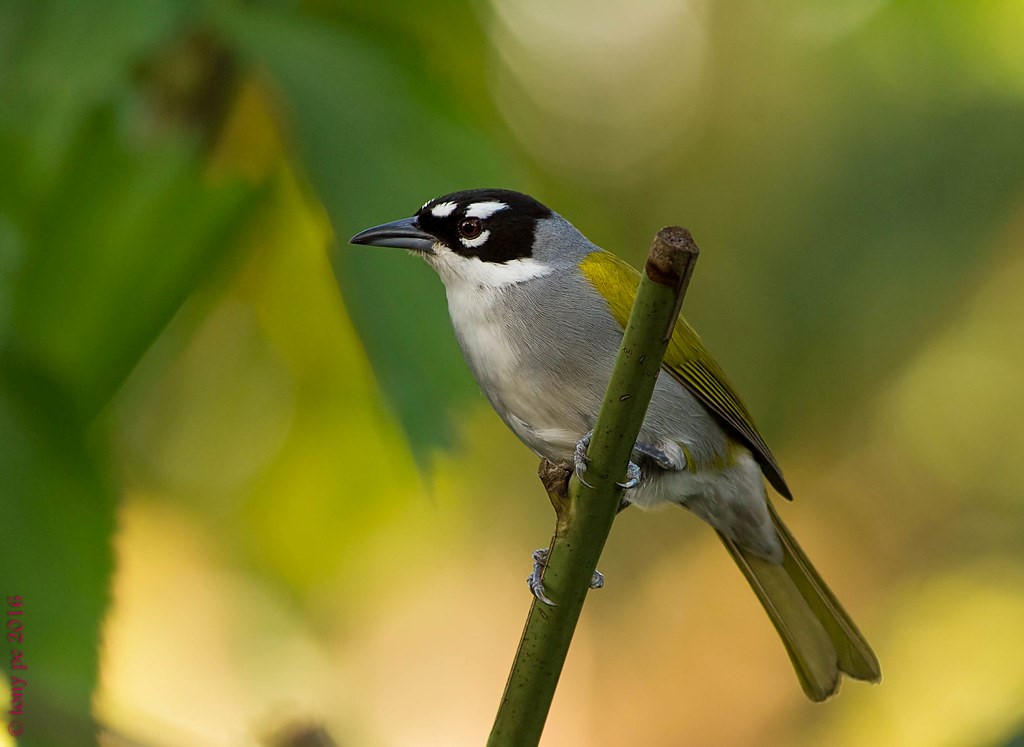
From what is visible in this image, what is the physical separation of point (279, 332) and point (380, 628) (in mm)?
1613

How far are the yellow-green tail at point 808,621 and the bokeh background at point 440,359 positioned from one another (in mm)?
358

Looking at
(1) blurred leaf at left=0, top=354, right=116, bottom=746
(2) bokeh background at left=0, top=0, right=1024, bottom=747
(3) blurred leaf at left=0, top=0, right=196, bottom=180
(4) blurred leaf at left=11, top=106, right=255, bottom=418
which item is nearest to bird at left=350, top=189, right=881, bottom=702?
(2) bokeh background at left=0, top=0, right=1024, bottom=747

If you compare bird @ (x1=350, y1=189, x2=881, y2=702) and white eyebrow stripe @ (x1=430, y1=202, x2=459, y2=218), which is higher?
white eyebrow stripe @ (x1=430, y1=202, x2=459, y2=218)

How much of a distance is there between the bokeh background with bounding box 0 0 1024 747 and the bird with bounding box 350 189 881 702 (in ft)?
0.42

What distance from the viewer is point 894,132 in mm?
3625

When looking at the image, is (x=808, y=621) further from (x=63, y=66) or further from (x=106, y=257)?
(x=63, y=66)

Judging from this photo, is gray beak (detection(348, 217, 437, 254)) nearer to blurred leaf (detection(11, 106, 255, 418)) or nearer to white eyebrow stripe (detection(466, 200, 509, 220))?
white eyebrow stripe (detection(466, 200, 509, 220))

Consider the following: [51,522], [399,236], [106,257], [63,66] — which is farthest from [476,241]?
[51,522]

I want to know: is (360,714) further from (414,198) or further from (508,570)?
(414,198)

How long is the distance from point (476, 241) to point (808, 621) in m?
1.23

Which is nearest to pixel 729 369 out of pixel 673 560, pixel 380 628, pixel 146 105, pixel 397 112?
pixel 673 560

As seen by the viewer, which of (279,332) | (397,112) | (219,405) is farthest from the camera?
(219,405)

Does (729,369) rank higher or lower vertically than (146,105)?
higher

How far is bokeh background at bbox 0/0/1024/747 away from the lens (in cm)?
187
